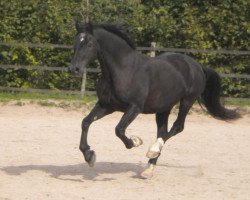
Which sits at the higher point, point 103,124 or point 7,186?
point 7,186

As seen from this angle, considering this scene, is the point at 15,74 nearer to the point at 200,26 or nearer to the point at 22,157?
the point at 200,26

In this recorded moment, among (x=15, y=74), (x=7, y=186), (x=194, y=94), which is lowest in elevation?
(x=15, y=74)

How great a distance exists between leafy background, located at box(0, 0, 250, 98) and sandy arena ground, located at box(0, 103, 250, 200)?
258cm

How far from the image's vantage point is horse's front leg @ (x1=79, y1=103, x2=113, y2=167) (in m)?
7.69

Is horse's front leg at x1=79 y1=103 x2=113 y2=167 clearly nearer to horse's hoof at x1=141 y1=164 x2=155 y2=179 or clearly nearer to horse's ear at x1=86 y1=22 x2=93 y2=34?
horse's hoof at x1=141 y1=164 x2=155 y2=179

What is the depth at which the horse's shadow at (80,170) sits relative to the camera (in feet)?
26.6

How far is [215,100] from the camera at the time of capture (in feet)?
31.4

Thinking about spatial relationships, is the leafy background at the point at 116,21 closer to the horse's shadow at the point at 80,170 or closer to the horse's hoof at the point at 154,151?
the horse's shadow at the point at 80,170

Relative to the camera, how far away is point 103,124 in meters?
Answer: 13.0

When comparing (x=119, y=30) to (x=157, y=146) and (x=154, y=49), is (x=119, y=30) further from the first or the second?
(x=154, y=49)

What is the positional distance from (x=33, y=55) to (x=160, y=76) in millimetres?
8921

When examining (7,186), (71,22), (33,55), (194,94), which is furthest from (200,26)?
(7,186)

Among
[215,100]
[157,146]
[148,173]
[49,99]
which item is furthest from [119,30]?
[49,99]

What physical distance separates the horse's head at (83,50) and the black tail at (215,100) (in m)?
2.46
